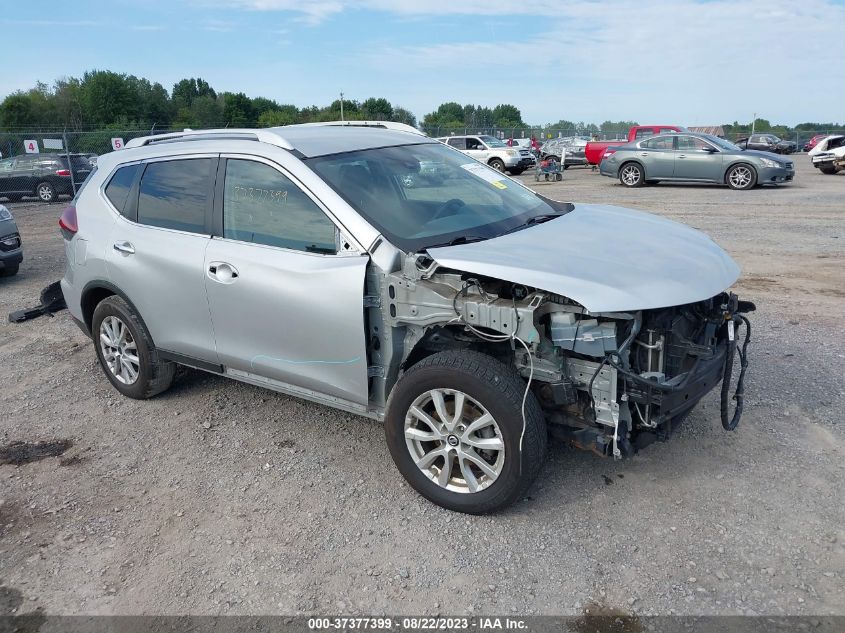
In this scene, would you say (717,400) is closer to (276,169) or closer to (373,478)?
(373,478)

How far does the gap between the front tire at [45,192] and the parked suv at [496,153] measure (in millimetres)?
13744

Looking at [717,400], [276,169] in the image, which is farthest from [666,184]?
[276,169]

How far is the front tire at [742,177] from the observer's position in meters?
17.2

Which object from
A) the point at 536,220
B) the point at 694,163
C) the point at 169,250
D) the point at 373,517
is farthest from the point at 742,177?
the point at 373,517

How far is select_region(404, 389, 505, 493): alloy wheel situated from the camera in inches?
129

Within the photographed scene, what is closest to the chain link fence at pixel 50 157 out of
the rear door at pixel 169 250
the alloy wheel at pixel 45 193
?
the alloy wheel at pixel 45 193

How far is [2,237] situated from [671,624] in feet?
31.2

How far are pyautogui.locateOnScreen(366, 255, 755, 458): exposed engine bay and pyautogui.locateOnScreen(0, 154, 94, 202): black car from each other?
19742 millimetres

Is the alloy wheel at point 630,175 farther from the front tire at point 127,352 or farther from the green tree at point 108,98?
the green tree at point 108,98

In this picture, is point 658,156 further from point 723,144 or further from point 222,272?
point 222,272

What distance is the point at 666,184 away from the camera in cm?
1981

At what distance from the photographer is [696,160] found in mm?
18016

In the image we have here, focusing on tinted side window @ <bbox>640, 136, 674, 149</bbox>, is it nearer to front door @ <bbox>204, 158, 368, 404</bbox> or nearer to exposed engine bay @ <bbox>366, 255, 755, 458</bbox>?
exposed engine bay @ <bbox>366, 255, 755, 458</bbox>

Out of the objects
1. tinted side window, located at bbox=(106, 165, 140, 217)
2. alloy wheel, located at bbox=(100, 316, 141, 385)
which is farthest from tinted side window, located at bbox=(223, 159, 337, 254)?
alloy wheel, located at bbox=(100, 316, 141, 385)
